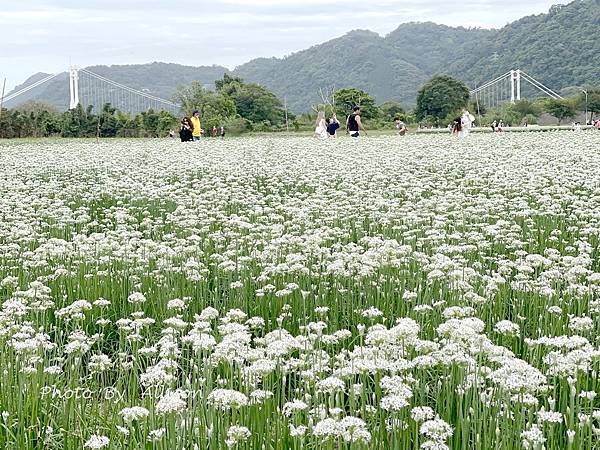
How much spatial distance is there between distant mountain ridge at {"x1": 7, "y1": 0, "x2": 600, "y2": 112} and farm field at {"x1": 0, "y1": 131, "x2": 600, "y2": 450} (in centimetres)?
11674

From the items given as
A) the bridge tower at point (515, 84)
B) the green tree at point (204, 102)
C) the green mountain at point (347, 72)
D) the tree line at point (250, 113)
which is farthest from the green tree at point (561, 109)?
the green mountain at point (347, 72)

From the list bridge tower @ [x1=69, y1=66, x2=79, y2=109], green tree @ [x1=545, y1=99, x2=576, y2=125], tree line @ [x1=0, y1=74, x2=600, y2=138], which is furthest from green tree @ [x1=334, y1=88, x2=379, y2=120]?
bridge tower @ [x1=69, y1=66, x2=79, y2=109]

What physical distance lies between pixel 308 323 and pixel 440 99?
103144mm

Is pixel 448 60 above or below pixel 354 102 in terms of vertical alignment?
above

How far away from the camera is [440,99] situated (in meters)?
106

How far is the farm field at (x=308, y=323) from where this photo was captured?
3.90 metres

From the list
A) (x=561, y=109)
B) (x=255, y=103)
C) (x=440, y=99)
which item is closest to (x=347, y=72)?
(x=440, y=99)

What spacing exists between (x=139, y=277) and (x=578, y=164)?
1245cm

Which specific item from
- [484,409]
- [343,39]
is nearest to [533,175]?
[484,409]

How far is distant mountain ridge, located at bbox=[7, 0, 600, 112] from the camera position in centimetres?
14462

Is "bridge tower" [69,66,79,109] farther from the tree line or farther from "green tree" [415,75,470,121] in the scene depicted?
"green tree" [415,75,470,121]

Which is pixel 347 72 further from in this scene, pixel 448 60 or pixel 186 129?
pixel 186 129

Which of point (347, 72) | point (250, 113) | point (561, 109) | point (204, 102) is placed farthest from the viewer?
point (347, 72)

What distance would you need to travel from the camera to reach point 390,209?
11727 millimetres
